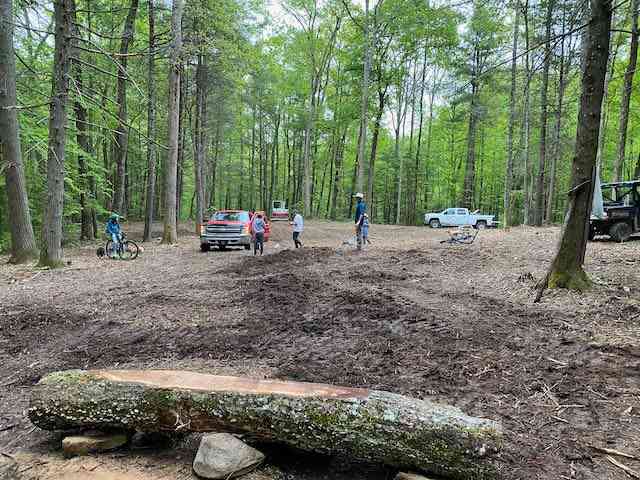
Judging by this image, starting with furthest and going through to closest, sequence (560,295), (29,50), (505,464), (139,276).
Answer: (29,50) → (139,276) → (560,295) → (505,464)

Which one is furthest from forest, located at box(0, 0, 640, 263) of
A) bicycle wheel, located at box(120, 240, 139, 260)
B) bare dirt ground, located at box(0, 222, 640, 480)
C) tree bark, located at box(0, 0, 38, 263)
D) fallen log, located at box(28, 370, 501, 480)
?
fallen log, located at box(28, 370, 501, 480)

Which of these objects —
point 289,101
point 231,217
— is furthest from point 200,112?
point 289,101

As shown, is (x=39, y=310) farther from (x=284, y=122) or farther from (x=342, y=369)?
(x=284, y=122)

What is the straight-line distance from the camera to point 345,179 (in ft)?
149

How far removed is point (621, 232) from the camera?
11.2 m

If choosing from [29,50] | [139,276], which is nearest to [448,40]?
[29,50]

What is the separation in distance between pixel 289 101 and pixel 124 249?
27090 millimetres

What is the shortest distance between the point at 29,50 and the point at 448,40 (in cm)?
2461

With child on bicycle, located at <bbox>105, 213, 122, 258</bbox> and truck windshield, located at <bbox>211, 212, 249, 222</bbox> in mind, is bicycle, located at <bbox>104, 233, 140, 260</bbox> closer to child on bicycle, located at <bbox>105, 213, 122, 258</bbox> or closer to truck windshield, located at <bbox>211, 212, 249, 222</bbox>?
child on bicycle, located at <bbox>105, 213, 122, 258</bbox>

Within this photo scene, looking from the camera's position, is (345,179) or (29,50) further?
(345,179)

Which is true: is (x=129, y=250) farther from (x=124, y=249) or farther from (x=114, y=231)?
(x=114, y=231)

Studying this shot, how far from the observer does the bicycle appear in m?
12.4

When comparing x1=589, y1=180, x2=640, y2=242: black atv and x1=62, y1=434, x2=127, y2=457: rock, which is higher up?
x1=589, y1=180, x2=640, y2=242: black atv

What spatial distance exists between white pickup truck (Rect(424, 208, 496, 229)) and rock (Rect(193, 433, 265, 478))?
26.0 meters
